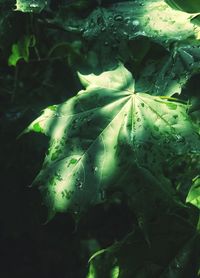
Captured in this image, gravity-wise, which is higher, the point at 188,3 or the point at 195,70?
the point at 188,3

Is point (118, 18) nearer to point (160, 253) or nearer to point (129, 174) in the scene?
point (129, 174)

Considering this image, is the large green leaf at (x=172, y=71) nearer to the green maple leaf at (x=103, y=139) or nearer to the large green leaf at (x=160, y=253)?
the green maple leaf at (x=103, y=139)

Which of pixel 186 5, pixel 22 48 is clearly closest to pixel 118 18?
pixel 186 5

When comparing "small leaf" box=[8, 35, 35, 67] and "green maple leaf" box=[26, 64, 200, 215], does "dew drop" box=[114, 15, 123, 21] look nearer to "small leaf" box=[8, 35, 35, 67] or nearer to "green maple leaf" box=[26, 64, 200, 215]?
"green maple leaf" box=[26, 64, 200, 215]

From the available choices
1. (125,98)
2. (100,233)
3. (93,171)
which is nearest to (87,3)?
(125,98)

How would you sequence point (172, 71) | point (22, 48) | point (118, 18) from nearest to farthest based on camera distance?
1. point (172, 71)
2. point (118, 18)
3. point (22, 48)

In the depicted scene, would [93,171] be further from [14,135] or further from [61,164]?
[14,135]
